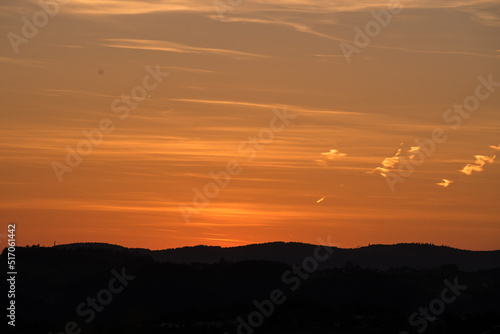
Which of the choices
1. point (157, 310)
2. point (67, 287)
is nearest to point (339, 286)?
point (157, 310)

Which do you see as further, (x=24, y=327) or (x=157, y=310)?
(x=157, y=310)

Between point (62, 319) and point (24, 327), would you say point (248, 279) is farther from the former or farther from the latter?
point (24, 327)

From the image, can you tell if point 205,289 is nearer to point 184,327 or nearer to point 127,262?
point 127,262

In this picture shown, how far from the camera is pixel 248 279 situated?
118 metres

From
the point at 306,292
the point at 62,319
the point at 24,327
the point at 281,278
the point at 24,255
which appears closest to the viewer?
the point at 24,327

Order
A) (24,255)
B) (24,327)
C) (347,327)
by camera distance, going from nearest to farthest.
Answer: (347,327) → (24,327) → (24,255)

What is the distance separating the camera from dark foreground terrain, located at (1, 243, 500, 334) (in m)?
75.6

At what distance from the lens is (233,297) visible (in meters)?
111

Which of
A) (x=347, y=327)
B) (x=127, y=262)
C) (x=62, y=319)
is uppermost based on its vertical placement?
(x=127, y=262)

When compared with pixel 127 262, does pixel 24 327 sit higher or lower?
lower

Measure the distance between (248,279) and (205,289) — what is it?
21.8 feet

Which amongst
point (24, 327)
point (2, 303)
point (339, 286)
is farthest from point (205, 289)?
point (24, 327)

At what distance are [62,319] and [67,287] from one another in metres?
21.1

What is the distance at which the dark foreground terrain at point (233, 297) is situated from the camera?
75562mm
